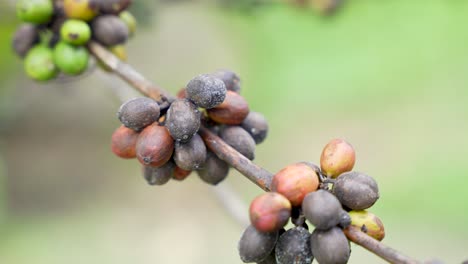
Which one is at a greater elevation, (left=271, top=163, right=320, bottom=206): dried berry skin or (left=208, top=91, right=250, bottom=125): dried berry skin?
(left=271, top=163, right=320, bottom=206): dried berry skin

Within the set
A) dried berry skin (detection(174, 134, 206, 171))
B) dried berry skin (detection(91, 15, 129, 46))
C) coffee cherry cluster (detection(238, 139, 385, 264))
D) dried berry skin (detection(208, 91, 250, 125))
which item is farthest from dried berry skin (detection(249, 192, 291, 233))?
dried berry skin (detection(91, 15, 129, 46))

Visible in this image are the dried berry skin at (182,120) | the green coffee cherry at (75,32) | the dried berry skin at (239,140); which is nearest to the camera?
the dried berry skin at (182,120)

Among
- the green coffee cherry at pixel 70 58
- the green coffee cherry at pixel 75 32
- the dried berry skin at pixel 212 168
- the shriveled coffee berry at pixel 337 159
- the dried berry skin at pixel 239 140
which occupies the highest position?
the shriveled coffee berry at pixel 337 159

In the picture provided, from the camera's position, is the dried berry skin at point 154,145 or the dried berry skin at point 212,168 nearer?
the dried berry skin at point 154,145

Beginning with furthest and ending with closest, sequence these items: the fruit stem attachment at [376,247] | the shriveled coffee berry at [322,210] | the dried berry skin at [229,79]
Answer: the dried berry skin at [229,79] → the shriveled coffee berry at [322,210] → the fruit stem attachment at [376,247]

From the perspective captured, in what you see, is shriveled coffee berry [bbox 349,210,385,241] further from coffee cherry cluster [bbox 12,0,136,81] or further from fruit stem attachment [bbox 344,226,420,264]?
coffee cherry cluster [bbox 12,0,136,81]

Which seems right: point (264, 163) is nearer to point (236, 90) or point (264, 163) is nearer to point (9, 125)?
point (9, 125)

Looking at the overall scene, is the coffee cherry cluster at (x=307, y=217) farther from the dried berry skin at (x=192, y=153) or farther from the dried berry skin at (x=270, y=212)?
the dried berry skin at (x=192, y=153)

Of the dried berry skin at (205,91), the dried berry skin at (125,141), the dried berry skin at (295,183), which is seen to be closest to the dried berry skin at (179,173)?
the dried berry skin at (125,141)
